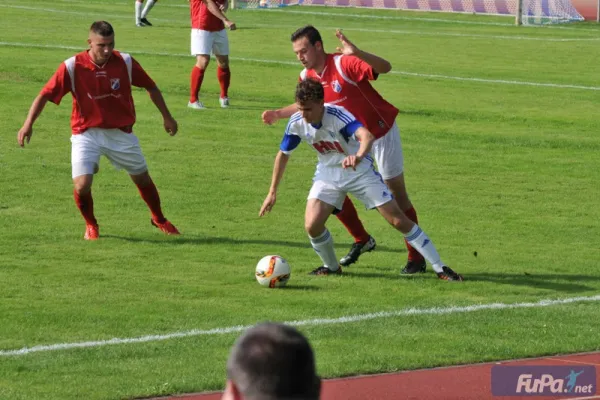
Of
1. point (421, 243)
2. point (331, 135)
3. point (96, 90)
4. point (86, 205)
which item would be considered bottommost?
point (86, 205)

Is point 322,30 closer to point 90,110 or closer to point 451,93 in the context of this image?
point 451,93

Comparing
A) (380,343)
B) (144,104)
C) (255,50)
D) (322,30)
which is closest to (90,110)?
(380,343)

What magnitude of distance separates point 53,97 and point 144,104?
1005 cm

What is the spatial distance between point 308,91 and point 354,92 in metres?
1.19

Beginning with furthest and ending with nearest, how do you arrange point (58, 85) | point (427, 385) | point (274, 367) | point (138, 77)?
point (138, 77)
point (58, 85)
point (427, 385)
point (274, 367)

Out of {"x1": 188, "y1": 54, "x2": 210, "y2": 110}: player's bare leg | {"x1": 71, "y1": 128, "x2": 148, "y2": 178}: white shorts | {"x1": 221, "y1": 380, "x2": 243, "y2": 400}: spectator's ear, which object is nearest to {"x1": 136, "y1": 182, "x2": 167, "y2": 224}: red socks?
{"x1": 71, "y1": 128, "x2": 148, "y2": 178}: white shorts

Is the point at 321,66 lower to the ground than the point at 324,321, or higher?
higher

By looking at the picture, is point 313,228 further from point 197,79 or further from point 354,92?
point 197,79

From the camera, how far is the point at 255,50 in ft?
101

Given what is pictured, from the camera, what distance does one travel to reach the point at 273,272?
10688mm

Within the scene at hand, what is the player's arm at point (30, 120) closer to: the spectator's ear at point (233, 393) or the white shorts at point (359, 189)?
the white shorts at point (359, 189)

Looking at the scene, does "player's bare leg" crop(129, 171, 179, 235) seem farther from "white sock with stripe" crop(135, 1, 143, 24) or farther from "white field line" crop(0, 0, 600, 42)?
"white field line" crop(0, 0, 600, 42)

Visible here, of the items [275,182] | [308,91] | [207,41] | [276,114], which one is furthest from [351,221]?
[207,41]

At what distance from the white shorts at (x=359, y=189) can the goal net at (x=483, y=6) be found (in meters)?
32.0
